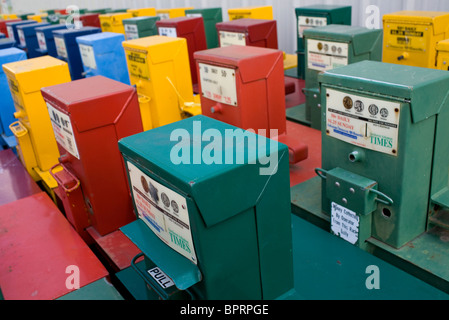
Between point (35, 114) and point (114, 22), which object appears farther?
point (114, 22)

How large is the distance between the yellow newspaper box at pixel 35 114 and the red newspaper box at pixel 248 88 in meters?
0.97

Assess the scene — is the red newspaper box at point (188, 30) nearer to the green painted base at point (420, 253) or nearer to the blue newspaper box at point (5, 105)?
the blue newspaper box at point (5, 105)

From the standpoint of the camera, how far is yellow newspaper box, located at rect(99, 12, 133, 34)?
6.15 m

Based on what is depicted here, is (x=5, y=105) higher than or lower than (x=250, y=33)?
lower

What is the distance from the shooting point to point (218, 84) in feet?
7.70

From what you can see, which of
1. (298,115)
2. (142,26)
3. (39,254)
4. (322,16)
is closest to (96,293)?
(39,254)

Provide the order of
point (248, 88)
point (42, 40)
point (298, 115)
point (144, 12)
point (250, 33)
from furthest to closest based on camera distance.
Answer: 1. point (144, 12)
2. point (42, 40)
3. point (250, 33)
4. point (298, 115)
5. point (248, 88)

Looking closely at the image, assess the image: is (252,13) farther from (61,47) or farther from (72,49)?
(61,47)

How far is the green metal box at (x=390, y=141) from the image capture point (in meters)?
1.54

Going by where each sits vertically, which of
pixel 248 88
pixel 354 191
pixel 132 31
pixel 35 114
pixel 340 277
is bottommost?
pixel 340 277

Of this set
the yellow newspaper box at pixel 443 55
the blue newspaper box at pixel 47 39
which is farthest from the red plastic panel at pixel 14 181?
the blue newspaper box at pixel 47 39

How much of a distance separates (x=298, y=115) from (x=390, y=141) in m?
1.81

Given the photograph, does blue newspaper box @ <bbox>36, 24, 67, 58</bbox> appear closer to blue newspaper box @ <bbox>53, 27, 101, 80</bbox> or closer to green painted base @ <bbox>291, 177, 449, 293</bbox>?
blue newspaper box @ <bbox>53, 27, 101, 80</bbox>
